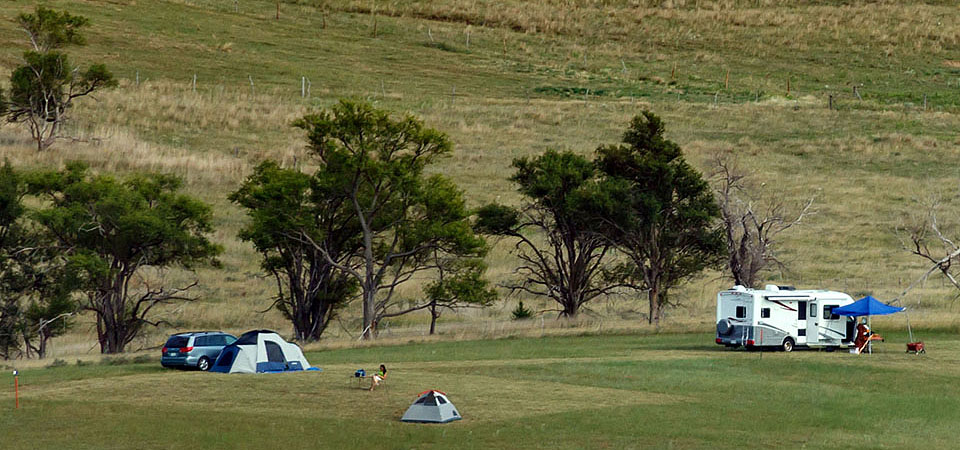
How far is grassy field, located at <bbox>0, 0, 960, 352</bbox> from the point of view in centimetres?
6694

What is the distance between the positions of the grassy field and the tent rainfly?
572 inches

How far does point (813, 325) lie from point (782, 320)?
1524 millimetres

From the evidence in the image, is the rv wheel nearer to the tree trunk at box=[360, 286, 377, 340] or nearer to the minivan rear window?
the tree trunk at box=[360, 286, 377, 340]

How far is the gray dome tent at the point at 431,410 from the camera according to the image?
28.0 m

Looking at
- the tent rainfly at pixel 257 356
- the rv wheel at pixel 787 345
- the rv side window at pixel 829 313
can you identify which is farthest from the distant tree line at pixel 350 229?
the tent rainfly at pixel 257 356

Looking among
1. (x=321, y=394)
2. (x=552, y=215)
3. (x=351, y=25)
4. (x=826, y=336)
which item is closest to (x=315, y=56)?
(x=351, y=25)

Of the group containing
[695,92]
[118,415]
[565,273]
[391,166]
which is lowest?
[118,415]

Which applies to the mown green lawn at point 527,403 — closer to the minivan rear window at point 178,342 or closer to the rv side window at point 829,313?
the minivan rear window at point 178,342

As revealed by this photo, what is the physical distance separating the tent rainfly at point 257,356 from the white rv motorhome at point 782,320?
53.0ft

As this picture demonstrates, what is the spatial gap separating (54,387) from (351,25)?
3983 inches

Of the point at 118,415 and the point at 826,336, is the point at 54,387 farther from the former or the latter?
the point at 826,336

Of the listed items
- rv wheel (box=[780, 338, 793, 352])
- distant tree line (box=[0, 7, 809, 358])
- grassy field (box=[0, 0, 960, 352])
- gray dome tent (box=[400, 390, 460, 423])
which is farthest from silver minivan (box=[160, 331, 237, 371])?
rv wheel (box=[780, 338, 793, 352])

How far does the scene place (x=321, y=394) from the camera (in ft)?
105

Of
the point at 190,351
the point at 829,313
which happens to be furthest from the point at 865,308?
the point at 190,351
